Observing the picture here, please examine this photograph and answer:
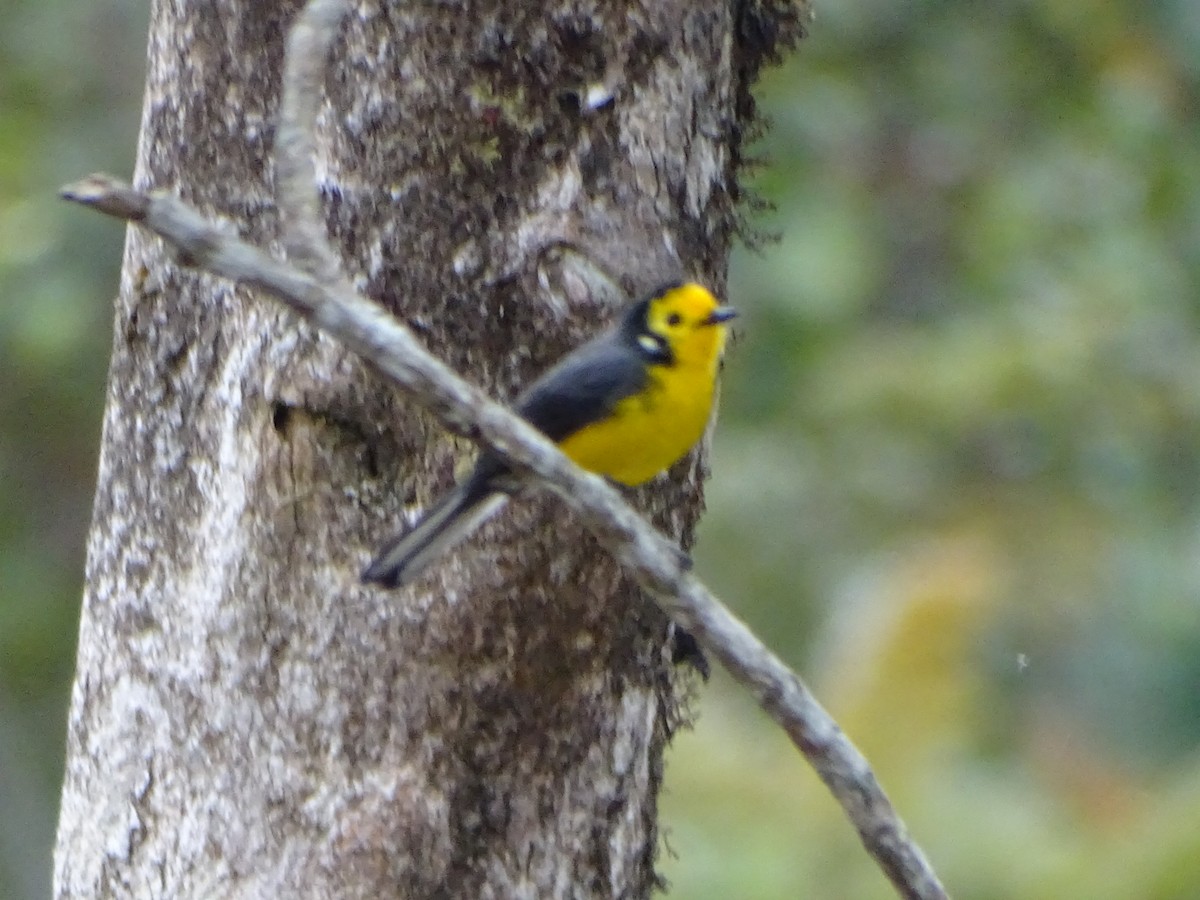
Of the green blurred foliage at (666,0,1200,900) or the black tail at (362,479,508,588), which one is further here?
the green blurred foliage at (666,0,1200,900)

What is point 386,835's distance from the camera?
2.77 meters

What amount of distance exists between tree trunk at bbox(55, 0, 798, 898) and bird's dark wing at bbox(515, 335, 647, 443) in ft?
0.21

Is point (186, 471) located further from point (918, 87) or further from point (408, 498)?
point (918, 87)

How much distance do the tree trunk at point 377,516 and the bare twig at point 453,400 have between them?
1.65 feet

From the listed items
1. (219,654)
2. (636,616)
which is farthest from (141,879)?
(636,616)

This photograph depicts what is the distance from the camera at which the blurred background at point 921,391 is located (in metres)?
5.37

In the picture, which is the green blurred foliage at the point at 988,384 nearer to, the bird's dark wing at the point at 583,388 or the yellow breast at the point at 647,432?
the yellow breast at the point at 647,432

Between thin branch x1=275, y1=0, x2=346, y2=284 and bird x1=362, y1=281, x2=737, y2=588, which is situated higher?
bird x1=362, y1=281, x2=737, y2=588

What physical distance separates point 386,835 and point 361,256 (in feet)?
2.94

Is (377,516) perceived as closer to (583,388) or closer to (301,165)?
(583,388)

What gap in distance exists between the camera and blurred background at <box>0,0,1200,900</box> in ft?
17.6

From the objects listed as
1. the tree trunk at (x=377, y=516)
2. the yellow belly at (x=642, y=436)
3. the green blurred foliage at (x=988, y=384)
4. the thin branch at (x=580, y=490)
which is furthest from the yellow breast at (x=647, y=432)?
the green blurred foliage at (x=988, y=384)

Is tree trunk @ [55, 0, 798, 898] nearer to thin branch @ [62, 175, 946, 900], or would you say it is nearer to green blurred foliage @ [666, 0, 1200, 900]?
thin branch @ [62, 175, 946, 900]

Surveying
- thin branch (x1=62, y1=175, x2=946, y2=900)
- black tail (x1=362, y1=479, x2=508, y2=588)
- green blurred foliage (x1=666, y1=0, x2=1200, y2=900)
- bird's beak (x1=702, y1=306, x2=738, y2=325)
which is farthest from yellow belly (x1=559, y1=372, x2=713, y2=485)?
green blurred foliage (x1=666, y1=0, x2=1200, y2=900)
